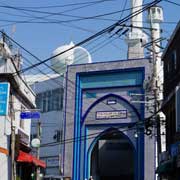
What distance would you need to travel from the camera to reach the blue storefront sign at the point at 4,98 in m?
27.0

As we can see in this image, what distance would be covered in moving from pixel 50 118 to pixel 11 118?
113 feet

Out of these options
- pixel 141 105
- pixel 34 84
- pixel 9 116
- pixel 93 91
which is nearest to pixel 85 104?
pixel 93 91

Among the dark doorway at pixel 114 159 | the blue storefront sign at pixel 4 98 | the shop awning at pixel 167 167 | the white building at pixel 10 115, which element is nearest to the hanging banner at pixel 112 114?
the dark doorway at pixel 114 159

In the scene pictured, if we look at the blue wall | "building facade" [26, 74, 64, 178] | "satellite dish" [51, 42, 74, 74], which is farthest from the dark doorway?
"satellite dish" [51, 42, 74, 74]

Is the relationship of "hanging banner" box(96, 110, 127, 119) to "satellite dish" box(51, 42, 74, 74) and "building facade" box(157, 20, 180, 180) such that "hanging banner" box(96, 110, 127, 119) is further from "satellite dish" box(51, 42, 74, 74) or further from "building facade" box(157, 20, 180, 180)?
"building facade" box(157, 20, 180, 180)

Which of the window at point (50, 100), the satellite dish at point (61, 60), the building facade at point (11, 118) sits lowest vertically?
the building facade at point (11, 118)

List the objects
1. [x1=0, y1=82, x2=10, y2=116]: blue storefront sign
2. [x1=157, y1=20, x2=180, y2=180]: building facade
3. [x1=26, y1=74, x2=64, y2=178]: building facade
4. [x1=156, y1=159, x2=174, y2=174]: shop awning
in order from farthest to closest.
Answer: [x1=26, y1=74, x2=64, y2=178]: building facade
[x1=156, y1=159, x2=174, y2=174]: shop awning
[x1=157, y1=20, x2=180, y2=180]: building facade
[x1=0, y1=82, x2=10, y2=116]: blue storefront sign

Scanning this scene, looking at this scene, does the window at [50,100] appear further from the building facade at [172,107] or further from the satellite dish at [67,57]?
the building facade at [172,107]

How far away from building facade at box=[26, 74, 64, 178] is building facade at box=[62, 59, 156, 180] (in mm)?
3812

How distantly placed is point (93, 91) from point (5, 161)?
28.0 metres

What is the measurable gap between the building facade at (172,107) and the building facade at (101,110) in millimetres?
17248

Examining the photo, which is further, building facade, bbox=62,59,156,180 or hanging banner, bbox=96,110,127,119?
hanging banner, bbox=96,110,127,119

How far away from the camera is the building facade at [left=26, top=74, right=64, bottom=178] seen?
63000mm

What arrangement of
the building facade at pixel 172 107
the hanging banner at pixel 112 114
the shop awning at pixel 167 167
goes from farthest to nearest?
the hanging banner at pixel 112 114 → the shop awning at pixel 167 167 → the building facade at pixel 172 107
